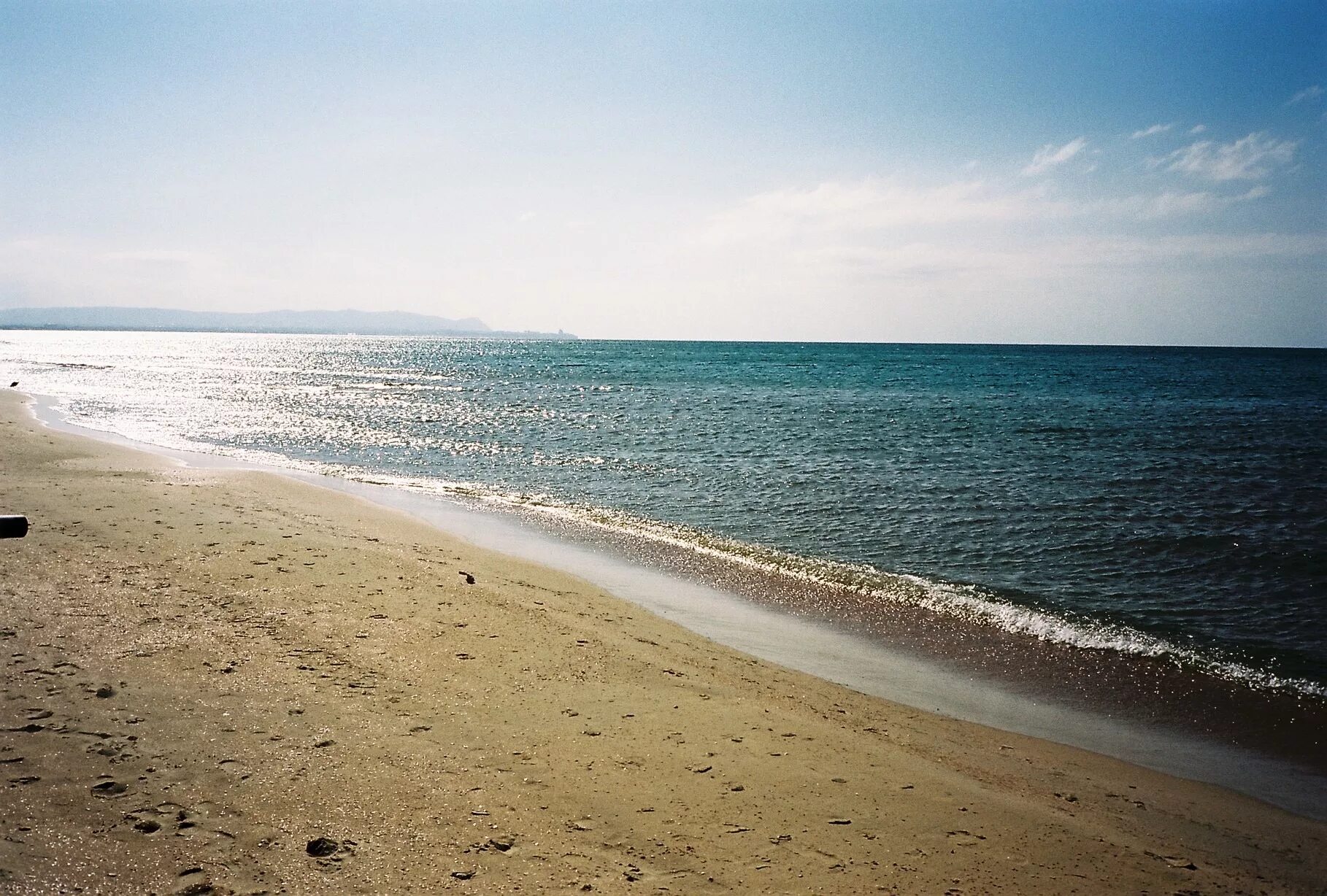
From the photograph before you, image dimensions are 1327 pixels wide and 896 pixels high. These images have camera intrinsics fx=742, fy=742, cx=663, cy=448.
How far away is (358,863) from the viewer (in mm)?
4363

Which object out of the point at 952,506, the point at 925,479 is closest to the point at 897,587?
the point at 952,506

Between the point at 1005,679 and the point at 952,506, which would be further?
the point at 952,506

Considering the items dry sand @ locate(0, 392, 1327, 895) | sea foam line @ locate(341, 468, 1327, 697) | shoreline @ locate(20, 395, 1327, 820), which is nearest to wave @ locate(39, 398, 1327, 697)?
sea foam line @ locate(341, 468, 1327, 697)

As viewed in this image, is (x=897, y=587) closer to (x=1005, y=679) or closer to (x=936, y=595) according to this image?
(x=936, y=595)

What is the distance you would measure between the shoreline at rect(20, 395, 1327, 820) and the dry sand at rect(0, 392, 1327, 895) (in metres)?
0.60

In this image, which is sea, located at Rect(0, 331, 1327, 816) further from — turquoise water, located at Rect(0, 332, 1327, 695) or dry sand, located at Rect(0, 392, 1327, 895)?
dry sand, located at Rect(0, 392, 1327, 895)

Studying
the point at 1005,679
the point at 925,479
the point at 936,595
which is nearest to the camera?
the point at 1005,679

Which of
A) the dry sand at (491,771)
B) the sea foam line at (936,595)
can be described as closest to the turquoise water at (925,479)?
the sea foam line at (936,595)

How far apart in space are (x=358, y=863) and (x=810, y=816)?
303 cm

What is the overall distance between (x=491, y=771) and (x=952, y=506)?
15.6m

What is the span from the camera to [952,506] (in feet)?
60.9

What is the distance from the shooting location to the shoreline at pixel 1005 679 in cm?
764

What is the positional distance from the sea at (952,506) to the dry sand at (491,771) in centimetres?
288

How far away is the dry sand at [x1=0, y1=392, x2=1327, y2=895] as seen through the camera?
448cm
